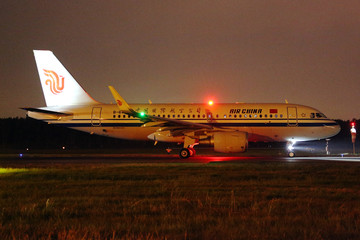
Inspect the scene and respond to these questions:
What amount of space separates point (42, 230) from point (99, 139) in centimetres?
5490

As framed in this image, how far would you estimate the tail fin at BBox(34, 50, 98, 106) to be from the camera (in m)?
29.4

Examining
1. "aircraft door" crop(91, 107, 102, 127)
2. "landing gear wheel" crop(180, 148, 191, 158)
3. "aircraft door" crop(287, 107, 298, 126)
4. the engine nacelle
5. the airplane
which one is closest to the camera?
the engine nacelle

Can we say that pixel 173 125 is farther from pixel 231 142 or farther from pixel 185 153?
pixel 231 142

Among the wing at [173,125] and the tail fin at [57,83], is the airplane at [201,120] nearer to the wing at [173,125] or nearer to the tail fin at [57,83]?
the wing at [173,125]

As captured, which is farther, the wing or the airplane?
the airplane

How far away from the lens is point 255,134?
27.1 m

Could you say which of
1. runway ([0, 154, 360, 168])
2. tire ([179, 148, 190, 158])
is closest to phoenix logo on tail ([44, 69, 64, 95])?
runway ([0, 154, 360, 168])

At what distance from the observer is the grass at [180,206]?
6602 mm

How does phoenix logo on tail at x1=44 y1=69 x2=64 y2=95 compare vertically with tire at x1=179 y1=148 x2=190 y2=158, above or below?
above

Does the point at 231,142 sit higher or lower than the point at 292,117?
lower

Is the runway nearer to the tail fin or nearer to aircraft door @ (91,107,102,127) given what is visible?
aircraft door @ (91,107,102,127)

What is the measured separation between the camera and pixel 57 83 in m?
29.5

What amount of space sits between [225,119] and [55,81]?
12.4 metres

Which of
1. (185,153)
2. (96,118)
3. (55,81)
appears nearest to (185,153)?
(185,153)
